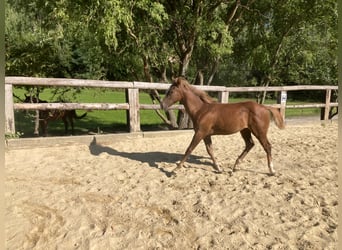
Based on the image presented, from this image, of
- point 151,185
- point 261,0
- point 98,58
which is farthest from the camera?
point 261,0

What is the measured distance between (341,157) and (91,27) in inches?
268

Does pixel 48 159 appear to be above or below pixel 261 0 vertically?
below

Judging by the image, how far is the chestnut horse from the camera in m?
4.73

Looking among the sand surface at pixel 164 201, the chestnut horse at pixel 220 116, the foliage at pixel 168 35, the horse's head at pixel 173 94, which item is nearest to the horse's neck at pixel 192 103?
the chestnut horse at pixel 220 116

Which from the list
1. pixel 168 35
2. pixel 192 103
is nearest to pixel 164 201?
pixel 192 103

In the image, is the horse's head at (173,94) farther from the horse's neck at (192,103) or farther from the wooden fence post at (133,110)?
the wooden fence post at (133,110)

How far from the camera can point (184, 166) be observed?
203 inches

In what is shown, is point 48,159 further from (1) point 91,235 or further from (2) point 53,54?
(2) point 53,54

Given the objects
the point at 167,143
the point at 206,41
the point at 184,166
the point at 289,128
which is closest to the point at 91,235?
the point at 184,166

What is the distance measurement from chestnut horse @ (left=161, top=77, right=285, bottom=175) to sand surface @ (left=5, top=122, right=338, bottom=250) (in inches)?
20.0

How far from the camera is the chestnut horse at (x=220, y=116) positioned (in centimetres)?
473

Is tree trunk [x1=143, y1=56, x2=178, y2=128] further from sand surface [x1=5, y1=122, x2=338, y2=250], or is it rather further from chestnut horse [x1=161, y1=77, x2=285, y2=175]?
chestnut horse [x1=161, y1=77, x2=285, y2=175]

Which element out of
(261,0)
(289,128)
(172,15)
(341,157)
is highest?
(261,0)

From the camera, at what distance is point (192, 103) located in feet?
16.5
